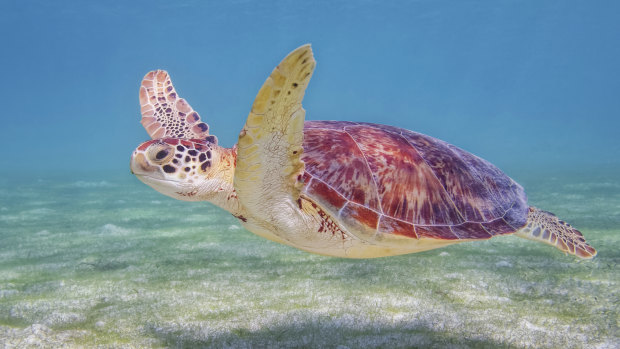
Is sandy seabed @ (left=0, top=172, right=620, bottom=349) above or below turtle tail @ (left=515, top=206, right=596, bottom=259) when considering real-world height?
below

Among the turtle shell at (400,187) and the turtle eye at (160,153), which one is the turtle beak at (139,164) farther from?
the turtle shell at (400,187)

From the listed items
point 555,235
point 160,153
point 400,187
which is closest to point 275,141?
point 160,153

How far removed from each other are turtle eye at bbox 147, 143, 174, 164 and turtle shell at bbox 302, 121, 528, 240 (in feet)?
2.46

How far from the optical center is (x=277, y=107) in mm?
1483

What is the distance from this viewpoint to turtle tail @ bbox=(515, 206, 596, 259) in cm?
244

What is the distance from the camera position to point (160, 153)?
70.7 inches

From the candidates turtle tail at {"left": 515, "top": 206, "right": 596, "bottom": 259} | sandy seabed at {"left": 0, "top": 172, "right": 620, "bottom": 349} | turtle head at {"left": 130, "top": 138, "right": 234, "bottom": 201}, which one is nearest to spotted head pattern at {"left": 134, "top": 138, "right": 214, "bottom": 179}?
turtle head at {"left": 130, "top": 138, "right": 234, "bottom": 201}

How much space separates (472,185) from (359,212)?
0.98 meters

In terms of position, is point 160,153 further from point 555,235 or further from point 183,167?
point 555,235

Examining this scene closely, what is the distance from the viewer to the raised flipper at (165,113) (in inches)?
108

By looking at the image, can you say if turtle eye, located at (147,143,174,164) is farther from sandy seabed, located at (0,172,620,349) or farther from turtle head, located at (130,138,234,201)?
sandy seabed, located at (0,172,620,349)

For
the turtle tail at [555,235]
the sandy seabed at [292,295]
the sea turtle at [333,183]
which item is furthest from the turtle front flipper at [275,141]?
the turtle tail at [555,235]

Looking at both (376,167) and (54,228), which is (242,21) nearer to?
(54,228)

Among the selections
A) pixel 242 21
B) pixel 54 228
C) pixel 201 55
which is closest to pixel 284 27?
pixel 242 21
